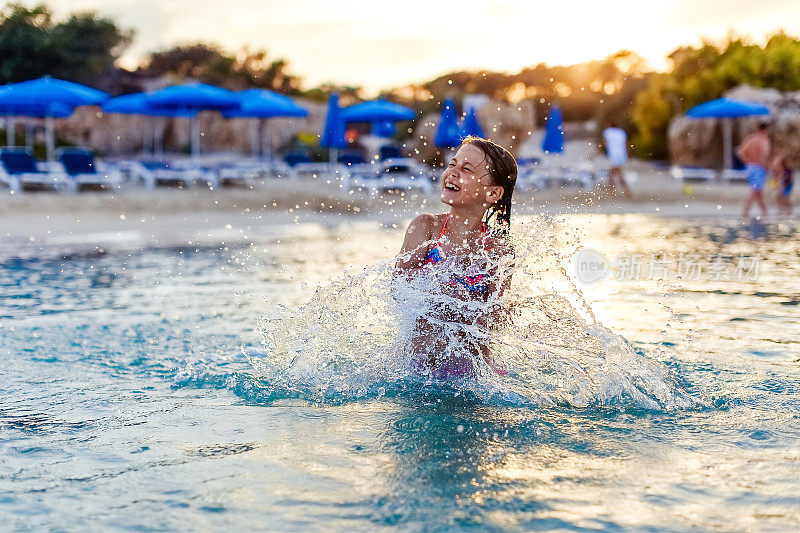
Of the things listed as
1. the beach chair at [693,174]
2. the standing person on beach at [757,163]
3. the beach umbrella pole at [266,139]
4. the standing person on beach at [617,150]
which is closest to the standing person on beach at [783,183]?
the standing person on beach at [757,163]

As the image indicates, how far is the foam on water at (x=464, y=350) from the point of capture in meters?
4.26

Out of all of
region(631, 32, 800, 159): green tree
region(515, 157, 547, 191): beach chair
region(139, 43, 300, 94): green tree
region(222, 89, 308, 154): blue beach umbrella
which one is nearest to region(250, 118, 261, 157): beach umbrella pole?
region(139, 43, 300, 94): green tree

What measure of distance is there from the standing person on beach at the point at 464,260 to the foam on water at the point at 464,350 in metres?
0.01

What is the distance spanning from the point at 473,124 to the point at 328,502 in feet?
49.8

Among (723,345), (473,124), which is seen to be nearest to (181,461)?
(723,345)

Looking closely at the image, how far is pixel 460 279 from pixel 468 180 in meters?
0.51

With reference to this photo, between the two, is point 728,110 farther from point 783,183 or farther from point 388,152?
point 388,152

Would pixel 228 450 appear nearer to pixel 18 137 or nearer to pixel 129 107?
pixel 129 107

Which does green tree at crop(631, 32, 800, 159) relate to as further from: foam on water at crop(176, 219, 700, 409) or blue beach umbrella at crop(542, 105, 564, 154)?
foam on water at crop(176, 219, 700, 409)

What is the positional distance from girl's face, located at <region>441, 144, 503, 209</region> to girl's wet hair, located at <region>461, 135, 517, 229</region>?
29 millimetres

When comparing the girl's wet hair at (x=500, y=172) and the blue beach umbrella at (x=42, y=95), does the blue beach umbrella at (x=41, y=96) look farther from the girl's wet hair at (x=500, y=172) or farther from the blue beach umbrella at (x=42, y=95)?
the girl's wet hair at (x=500, y=172)

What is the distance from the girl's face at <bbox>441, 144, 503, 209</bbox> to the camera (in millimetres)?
4133

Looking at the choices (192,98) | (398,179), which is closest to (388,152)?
(398,179)

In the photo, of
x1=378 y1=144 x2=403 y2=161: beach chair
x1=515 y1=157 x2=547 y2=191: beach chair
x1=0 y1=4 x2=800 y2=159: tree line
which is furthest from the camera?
x1=0 y1=4 x2=800 y2=159: tree line
